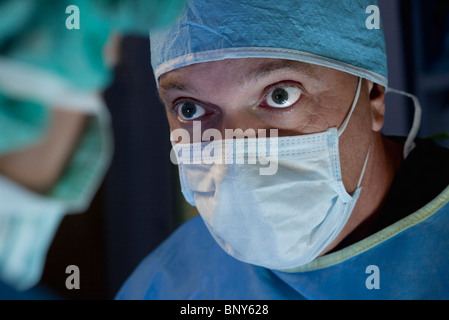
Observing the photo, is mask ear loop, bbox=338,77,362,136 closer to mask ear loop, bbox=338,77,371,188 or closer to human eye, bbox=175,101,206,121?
mask ear loop, bbox=338,77,371,188

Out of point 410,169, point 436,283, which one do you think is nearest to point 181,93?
point 410,169

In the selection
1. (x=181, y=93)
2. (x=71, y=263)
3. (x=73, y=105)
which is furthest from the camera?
(x=71, y=263)

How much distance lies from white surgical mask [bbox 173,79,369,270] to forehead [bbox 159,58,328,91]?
5.1 inches

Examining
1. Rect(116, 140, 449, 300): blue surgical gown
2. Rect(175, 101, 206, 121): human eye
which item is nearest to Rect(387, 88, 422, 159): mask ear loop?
Rect(116, 140, 449, 300): blue surgical gown

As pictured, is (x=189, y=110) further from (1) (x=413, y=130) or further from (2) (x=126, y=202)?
(2) (x=126, y=202)

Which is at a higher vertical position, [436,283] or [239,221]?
[239,221]

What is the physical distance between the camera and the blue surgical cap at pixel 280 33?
1.02m

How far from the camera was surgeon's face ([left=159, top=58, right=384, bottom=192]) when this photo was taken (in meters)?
1.05

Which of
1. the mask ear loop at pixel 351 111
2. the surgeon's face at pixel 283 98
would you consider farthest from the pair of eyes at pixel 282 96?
the mask ear loop at pixel 351 111

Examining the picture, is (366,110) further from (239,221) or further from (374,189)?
(239,221)

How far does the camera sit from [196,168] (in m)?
1.12

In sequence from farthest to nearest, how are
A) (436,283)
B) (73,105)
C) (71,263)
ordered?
(71,263) → (436,283) → (73,105)

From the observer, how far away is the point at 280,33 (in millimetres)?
1021

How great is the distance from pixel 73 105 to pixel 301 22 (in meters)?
0.49
